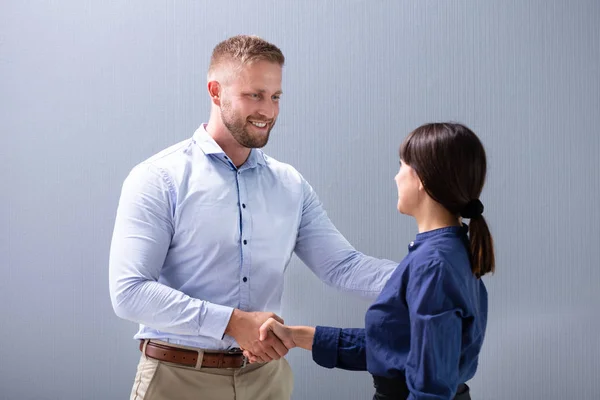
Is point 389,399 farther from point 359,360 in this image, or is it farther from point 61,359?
point 61,359

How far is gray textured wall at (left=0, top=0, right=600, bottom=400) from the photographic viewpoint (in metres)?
2.27

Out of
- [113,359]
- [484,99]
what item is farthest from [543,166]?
[113,359]

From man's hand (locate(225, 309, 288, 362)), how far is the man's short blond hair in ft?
2.28

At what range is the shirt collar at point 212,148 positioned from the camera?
1.89 meters

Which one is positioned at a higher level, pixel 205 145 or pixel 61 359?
pixel 205 145

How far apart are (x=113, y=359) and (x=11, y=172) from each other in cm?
75

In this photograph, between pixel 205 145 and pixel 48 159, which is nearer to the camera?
pixel 205 145

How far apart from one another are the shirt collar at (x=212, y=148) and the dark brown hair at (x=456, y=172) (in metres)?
0.68

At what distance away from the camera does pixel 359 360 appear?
5.04 feet

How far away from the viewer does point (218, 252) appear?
1.79 meters

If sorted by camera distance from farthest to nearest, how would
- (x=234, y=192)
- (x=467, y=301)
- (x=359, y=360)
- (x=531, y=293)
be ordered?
(x=531, y=293) → (x=234, y=192) → (x=359, y=360) → (x=467, y=301)

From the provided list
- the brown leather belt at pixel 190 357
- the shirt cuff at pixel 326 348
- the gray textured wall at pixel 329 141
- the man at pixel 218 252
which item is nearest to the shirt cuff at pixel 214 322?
the man at pixel 218 252

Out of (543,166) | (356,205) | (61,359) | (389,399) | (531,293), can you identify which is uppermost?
(543,166)

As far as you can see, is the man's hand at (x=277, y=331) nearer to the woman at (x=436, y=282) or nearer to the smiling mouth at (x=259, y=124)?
the woman at (x=436, y=282)
